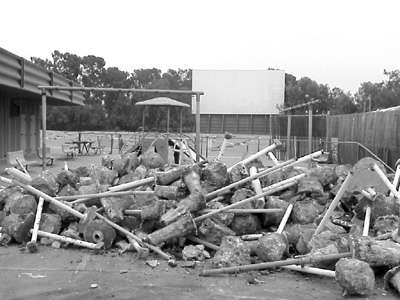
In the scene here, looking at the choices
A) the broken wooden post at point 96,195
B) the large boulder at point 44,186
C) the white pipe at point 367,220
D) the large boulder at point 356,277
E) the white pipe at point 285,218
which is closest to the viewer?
the large boulder at point 356,277

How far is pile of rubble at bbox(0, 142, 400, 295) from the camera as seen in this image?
19.8 feet

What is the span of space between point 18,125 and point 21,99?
994 millimetres

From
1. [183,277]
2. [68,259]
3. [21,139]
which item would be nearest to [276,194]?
[183,277]

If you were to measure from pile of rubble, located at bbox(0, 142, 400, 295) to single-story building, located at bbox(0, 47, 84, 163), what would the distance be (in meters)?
6.35

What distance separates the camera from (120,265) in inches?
249

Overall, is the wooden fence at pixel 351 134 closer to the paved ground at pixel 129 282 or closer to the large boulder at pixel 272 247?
the large boulder at pixel 272 247

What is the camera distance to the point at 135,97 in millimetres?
58375

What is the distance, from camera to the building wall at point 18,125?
18578mm

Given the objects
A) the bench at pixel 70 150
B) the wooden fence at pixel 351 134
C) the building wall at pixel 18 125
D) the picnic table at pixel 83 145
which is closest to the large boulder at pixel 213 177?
the wooden fence at pixel 351 134

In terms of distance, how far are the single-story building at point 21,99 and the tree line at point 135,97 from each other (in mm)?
21651

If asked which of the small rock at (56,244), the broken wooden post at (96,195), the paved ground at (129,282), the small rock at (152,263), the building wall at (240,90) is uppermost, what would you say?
the building wall at (240,90)

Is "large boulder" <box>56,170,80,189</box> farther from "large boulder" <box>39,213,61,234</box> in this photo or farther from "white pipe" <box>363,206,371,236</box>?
"white pipe" <box>363,206,371,236</box>

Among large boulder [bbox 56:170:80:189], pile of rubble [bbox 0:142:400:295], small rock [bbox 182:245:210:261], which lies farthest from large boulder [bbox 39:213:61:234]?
small rock [bbox 182:245:210:261]

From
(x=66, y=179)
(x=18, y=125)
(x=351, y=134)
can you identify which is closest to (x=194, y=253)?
(x=66, y=179)
